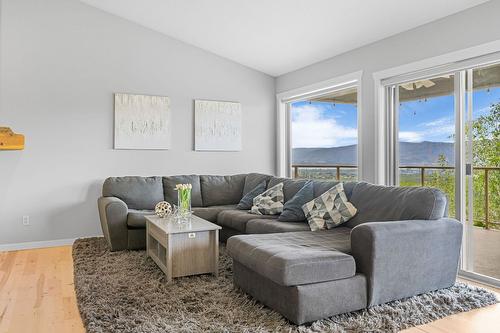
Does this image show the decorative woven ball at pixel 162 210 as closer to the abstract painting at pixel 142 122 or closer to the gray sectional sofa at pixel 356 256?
the gray sectional sofa at pixel 356 256

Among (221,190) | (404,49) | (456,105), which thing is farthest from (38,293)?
(404,49)

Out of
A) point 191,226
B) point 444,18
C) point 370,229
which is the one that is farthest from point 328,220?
point 444,18

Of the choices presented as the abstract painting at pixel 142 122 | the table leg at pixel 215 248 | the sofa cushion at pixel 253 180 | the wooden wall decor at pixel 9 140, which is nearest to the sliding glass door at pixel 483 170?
the table leg at pixel 215 248

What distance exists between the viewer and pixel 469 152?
11.7 feet

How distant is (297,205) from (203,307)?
1630 millimetres

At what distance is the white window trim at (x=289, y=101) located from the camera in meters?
4.73

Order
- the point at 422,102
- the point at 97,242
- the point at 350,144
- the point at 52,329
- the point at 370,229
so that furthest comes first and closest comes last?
the point at 350,144, the point at 97,242, the point at 422,102, the point at 370,229, the point at 52,329

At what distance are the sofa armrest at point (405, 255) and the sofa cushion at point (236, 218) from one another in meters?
1.66

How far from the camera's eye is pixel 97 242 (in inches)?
190

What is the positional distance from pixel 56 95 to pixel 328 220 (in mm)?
3743

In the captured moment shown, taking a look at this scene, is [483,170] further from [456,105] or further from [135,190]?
[135,190]

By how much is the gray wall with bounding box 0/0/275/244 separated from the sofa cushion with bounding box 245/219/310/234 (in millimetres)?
2051

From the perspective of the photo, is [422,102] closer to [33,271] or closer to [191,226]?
[191,226]

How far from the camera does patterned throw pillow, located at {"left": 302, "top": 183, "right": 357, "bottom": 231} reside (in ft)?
11.8
